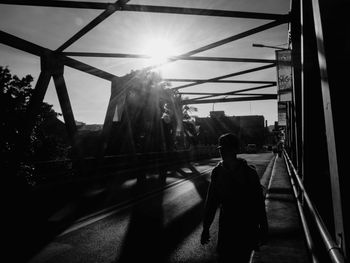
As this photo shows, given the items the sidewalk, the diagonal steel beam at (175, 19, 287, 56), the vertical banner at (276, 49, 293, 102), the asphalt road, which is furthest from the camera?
the vertical banner at (276, 49, 293, 102)

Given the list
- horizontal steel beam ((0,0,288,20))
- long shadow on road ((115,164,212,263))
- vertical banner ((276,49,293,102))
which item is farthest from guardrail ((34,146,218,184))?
vertical banner ((276,49,293,102))

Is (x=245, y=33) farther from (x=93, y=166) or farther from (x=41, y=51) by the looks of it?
(x=93, y=166)

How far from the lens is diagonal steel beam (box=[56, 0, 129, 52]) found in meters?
6.64

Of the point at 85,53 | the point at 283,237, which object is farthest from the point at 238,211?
the point at 85,53

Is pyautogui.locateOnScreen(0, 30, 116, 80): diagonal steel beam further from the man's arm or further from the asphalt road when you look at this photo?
the man's arm

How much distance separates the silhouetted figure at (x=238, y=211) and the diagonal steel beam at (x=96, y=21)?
5.10 meters

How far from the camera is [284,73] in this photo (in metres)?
9.69

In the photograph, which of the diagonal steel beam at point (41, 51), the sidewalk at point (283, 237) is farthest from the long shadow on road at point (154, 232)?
the diagonal steel beam at point (41, 51)

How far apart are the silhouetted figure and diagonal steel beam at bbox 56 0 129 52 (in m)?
5.10

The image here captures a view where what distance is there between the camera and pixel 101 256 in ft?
14.9

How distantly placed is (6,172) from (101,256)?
4069 mm

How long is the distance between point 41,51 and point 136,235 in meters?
5.70

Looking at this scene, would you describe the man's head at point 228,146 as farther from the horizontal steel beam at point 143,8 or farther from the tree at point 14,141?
the tree at point 14,141

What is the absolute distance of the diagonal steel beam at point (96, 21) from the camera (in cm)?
664
